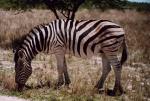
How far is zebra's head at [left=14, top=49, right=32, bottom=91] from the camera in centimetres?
1062

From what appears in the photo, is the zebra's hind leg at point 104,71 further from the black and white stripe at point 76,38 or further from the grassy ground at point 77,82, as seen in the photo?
the black and white stripe at point 76,38

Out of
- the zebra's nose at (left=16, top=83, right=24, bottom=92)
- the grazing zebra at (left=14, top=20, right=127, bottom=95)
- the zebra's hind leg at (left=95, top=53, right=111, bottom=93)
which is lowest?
the zebra's nose at (left=16, top=83, right=24, bottom=92)

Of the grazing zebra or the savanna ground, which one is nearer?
the savanna ground

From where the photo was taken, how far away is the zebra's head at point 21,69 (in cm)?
1062

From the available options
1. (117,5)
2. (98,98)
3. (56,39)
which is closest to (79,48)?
(56,39)

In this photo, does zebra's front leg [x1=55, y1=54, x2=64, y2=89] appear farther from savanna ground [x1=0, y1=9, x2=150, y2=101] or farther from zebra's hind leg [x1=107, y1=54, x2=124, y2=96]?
zebra's hind leg [x1=107, y1=54, x2=124, y2=96]

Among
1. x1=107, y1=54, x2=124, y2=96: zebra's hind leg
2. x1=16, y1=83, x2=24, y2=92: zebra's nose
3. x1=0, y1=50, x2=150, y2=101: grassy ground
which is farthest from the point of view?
x1=107, y1=54, x2=124, y2=96: zebra's hind leg

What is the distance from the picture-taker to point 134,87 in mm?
11477

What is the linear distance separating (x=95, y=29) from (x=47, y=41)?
129 centimetres

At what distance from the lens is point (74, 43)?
11.2 m

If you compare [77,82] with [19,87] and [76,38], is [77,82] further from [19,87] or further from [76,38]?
[19,87]

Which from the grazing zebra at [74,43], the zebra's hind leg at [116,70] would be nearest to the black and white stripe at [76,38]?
the grazing zebra at [74,43]

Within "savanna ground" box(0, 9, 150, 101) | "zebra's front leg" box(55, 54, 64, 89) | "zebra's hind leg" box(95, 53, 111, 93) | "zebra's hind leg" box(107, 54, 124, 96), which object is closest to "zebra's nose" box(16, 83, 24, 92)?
"savanna ground" box(0, 9, 150, 101)

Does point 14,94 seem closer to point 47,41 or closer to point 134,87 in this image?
point 47,41
